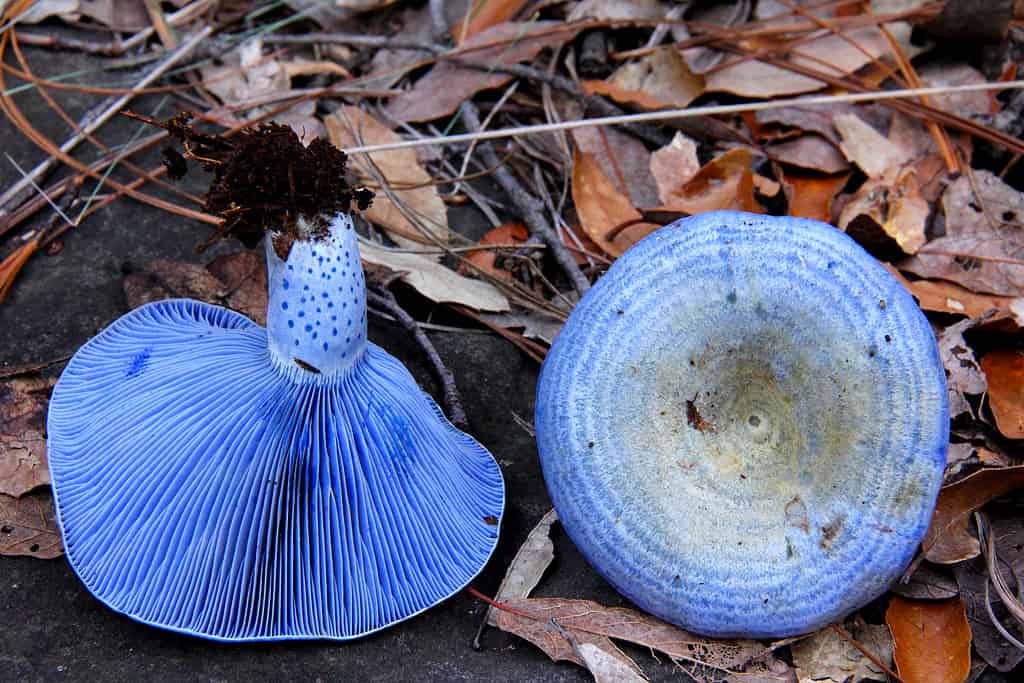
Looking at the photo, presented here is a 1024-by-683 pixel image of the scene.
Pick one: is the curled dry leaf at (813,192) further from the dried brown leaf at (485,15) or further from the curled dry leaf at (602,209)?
the dried brown leaf at (485,15)

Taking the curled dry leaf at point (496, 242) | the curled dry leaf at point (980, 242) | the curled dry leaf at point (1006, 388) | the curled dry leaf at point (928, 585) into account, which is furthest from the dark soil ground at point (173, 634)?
the curled dry leaf at point (980, 242)

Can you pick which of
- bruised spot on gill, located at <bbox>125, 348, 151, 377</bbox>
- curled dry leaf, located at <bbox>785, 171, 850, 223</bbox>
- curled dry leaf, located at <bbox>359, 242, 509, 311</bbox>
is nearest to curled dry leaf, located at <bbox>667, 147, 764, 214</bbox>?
curled dry leaf, located at <bbox>785, 171, 850, 223</bbox>

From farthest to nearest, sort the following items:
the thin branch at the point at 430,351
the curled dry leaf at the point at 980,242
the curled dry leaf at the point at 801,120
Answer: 1. the curled dry leaf at the point at 801,120
2. the curled dry leaf at the point at 980,242
3. the thin branch at the point at 430,351

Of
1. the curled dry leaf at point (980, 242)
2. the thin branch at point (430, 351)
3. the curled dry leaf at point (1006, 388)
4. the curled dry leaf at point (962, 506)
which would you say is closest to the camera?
the curled dry leaf at point (962, 506)

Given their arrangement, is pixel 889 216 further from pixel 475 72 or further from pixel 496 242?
pixel 475 72

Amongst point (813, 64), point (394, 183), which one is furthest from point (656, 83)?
point (394, 183)

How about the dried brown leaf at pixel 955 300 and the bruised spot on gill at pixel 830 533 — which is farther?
the dried brown leaf at pixel 955 300

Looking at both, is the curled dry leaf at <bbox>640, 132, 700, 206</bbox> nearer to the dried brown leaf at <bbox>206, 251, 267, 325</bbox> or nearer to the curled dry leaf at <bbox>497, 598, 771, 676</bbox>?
the dried brown leaf at <bbox>206, 251, 267, 325</bbox>
